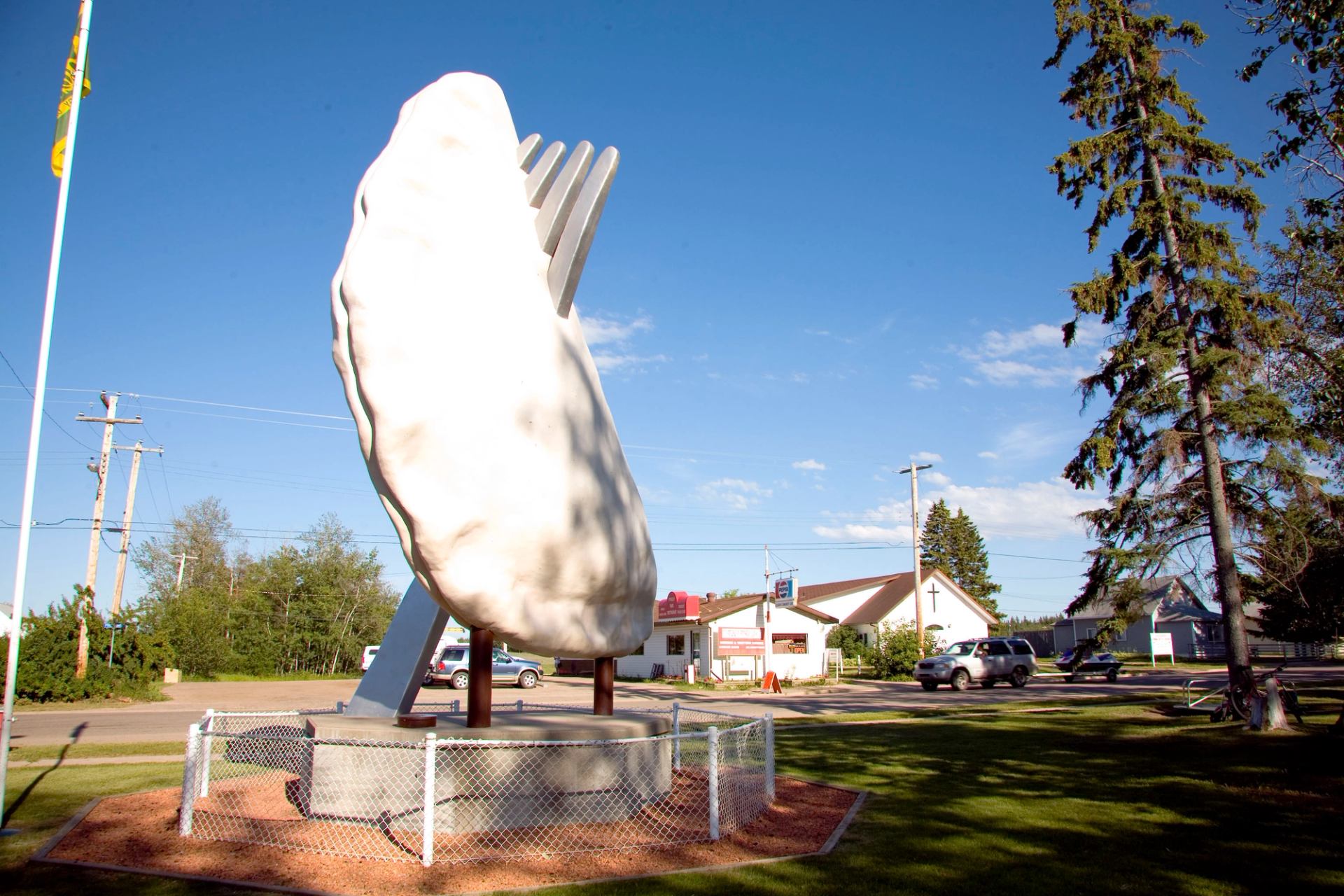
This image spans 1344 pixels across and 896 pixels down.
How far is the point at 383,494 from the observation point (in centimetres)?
711

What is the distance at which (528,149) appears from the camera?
9.84 meters

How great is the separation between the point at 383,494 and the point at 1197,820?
27.9ft

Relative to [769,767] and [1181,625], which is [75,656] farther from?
[1181,625]

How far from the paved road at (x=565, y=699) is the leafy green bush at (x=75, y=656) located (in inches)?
63.6

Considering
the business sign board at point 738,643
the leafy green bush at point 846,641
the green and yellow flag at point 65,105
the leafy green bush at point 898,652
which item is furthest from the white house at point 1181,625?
the green and yellow flag at point 65,105

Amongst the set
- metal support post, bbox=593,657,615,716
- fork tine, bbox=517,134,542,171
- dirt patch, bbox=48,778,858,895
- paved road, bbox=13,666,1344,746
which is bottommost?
paved road, bbox=13,666,1344,746

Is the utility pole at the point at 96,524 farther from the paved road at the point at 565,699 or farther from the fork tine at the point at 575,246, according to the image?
the fork tine at the point at 575,246

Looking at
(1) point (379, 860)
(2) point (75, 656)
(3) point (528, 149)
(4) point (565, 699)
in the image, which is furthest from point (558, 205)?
(2) point (75, 656)

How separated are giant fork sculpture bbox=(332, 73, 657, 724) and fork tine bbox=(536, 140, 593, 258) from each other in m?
0.02

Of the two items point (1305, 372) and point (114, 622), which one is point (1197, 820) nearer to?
point (1305, 372)

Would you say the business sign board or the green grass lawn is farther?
the business sign board

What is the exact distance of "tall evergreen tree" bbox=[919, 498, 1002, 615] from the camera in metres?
78.4

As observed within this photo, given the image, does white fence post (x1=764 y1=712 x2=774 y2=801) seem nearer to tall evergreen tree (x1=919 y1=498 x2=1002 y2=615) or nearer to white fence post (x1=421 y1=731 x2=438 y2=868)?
white fence post (x1=421 y1=731 x2=438 y2=868)

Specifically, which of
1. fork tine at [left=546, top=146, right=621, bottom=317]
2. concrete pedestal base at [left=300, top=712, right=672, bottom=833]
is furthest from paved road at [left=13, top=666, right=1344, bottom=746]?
fork tine at [left=546, top=146, right=621, bottom=317]
